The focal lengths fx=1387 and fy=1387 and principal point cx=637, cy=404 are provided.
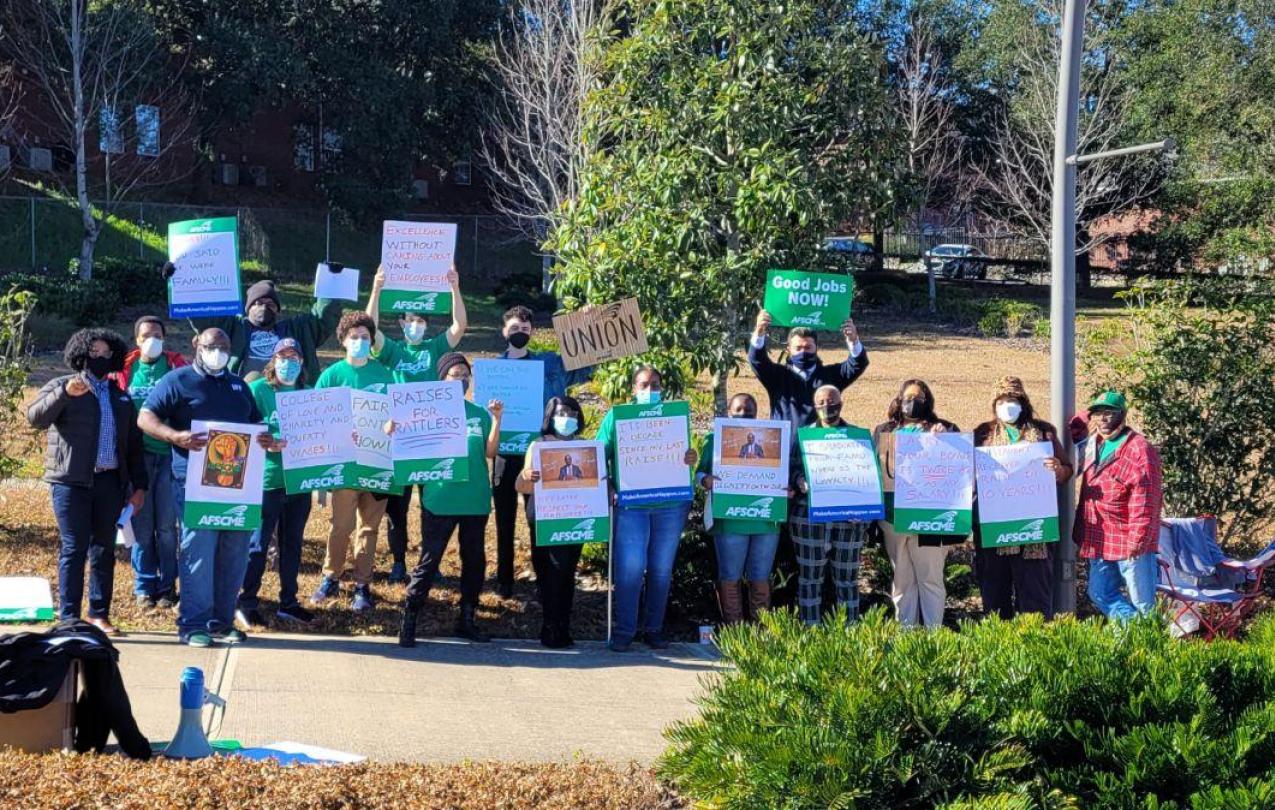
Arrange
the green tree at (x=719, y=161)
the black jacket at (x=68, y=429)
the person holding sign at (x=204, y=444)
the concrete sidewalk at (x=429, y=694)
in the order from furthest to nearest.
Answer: the green tree at (x=719, y=161)
the person holding sign at (x=204, y=444)
the black jacket at (x=68, y=429)
the concrete sidewalk at (x=429, y=694)

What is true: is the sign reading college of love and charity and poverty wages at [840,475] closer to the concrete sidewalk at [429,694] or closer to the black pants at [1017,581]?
the black pants at [1017,581]

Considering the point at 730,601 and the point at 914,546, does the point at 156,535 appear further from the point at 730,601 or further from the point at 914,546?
the point at 914,546

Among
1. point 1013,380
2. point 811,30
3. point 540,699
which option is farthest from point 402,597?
point 811,30

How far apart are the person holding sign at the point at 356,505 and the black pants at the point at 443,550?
0.70m

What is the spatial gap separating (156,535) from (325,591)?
120 cm

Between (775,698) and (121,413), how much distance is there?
5130 millimetres

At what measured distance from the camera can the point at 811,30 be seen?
10820 mm

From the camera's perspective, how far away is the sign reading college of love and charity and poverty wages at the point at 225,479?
8.48 m

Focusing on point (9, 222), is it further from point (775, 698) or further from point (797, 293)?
point (775, 698)

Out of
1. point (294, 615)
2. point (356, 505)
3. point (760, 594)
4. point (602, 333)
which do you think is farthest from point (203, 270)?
point (760, 594)

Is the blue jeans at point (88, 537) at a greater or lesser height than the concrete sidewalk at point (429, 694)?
greater

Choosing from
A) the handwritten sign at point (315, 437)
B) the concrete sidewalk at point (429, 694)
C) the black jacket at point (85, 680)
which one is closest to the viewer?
the black jacket at point (85, 680)

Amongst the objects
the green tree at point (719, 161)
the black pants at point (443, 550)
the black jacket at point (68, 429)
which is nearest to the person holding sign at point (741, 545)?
the green tree at point (719, 161)

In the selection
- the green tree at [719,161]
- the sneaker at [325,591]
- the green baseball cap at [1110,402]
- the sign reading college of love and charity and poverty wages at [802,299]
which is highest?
the green tree at [719,161]
